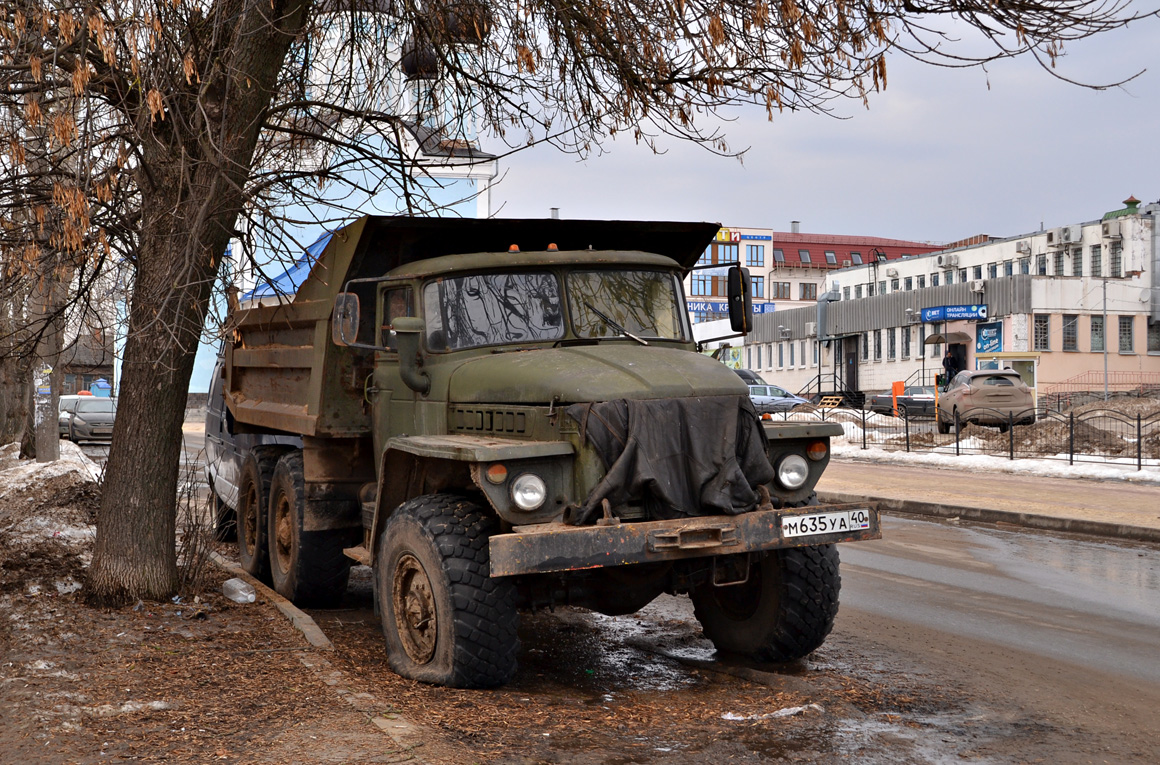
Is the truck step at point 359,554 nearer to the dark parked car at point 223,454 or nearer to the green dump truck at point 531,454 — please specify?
the green dump truck at point 531,454

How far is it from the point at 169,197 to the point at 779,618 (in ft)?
15.2

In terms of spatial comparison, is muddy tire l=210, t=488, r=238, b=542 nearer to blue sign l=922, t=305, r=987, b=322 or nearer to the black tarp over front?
the black tarp over front

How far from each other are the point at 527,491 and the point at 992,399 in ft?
83.6

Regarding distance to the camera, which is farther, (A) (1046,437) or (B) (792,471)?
(A) (1046,437)

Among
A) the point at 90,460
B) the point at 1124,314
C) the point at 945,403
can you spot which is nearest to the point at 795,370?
the point at 1124,314

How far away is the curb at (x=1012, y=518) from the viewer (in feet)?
41.4

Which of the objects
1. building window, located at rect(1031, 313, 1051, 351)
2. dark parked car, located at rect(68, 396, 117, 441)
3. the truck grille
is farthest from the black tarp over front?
building window, located at rect(1031, 313, 1051, 351)

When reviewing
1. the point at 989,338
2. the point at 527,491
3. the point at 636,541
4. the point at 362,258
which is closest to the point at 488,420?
the point at 527,491

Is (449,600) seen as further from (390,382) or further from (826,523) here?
(390,382)

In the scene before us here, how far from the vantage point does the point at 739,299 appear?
7.84m

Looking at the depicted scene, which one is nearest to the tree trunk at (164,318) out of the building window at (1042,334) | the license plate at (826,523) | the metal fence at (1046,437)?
the license plate at (826,523)

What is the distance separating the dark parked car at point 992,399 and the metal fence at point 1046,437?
0.05 m

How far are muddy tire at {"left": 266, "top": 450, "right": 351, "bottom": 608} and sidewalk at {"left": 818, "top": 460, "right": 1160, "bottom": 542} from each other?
608 cm

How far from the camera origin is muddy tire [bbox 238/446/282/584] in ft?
30.7
